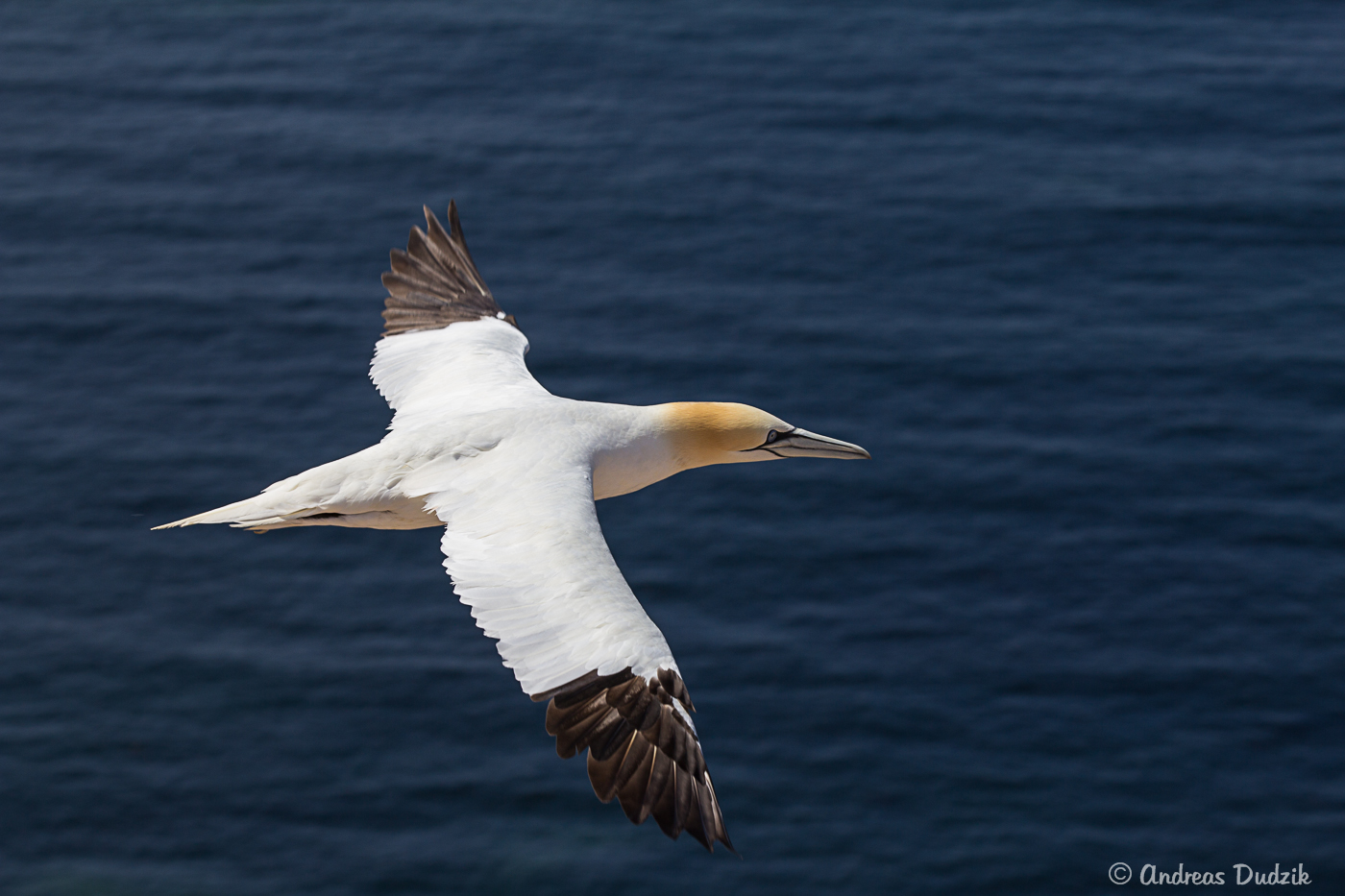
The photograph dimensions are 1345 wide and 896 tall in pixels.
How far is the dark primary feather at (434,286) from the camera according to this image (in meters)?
16.0

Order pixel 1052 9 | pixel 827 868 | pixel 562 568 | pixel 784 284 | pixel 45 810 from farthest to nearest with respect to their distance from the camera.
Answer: pixel 1052 9
pixel 784 284
pixel 45 810
pixel 827 868
pixel 562 568

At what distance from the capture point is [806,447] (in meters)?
13.6

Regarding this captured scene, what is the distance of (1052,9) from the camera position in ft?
114

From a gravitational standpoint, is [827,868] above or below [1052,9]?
below

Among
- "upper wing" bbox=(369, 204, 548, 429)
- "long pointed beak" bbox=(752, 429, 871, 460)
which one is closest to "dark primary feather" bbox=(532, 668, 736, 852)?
"long pointed beak" bbox=(752, 429, 871, 460)

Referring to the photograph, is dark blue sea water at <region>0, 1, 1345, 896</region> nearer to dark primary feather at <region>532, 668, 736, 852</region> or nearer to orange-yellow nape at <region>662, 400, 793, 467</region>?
orange-yellow nape at <region>662, 400, 793, 467</region>

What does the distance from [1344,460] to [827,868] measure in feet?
31.4

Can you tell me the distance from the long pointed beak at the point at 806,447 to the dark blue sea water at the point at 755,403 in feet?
29.0

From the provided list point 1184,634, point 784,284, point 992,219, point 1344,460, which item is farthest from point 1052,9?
point 1184,634

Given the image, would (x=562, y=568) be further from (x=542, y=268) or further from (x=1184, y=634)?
(x=542, y=268)

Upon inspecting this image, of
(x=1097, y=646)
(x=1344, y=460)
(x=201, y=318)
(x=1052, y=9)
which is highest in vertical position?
(x=1052, y=9)

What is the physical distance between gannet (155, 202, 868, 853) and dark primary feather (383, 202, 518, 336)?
27 millimetres

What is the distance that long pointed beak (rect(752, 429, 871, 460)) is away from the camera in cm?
1354

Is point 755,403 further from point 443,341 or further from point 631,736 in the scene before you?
point 631,736
